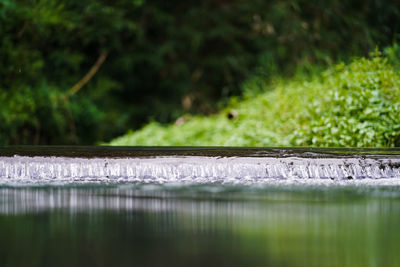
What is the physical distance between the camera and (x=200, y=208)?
150 inches

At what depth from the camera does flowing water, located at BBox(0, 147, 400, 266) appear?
2904 mm

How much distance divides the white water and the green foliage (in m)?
1.76

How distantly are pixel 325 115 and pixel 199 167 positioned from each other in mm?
2648

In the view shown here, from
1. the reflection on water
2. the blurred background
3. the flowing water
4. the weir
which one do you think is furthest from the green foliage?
the reflection on water

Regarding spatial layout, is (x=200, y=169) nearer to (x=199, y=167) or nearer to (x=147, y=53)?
(x=199, y=167)

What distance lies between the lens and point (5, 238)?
3252 mm

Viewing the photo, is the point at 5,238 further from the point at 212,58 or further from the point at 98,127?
the point at 212,58

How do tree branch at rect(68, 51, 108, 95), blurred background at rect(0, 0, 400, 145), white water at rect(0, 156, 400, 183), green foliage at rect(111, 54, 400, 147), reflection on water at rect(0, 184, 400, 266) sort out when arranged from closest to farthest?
reflection on water at rect(0, 184, 400, 266) < white water at rect(0, 156, 400, 183) < green foliage at rect(111, 54, 400, 147) < blurred background at rect(0, 0, 400, 145) < tree branch at rect(68, 51, 108, 95)

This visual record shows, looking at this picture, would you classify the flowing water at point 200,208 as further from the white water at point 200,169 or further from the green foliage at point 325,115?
the green foliage at point 325,115

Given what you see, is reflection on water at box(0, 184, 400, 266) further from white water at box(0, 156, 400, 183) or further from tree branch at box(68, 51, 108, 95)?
tree branch at box(68, 51, 108, 95)

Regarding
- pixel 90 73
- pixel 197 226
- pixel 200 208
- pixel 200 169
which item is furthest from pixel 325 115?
pixel 90 73

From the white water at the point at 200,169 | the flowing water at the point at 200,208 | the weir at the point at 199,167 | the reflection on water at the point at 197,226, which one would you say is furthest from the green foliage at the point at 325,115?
the reflection on water at the point at 197,226

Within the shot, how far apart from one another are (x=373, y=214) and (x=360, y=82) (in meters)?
3.40

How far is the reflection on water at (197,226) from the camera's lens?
9.34 ft
